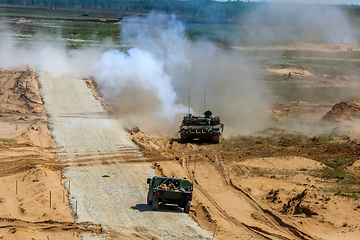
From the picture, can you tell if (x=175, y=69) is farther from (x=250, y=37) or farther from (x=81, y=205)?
(x=250, y=37)

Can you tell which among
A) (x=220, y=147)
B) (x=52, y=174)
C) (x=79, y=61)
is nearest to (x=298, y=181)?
(x=220, y=147)

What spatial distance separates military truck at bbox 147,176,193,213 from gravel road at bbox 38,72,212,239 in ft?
1.30

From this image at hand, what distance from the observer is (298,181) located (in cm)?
2209

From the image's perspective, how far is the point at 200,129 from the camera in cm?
2912

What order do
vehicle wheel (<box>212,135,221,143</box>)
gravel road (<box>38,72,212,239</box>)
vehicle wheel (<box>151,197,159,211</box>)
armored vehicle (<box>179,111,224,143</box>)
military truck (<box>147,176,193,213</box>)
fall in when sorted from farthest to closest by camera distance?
vehicle wheel (<box>212,135,221,143</box>) → armored vehicle (<box>179,111,224,143</box>) → vehicle wheel (<box>151,197,159,211</box>) → military truck (<box>147,176,193,213</box>) → gravel road (<box>38,72,212,239</box>)

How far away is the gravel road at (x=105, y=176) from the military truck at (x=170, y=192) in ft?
1.30

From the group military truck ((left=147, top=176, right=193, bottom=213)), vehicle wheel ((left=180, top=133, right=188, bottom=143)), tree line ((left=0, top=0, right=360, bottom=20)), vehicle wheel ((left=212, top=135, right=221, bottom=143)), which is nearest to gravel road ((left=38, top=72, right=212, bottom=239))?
military truck ((left=147, top=176, right=193, bottom=213))

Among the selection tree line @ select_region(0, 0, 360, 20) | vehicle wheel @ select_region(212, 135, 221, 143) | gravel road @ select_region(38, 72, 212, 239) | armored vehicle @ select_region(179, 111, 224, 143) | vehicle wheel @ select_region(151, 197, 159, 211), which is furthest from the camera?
tree line @ select_region(0, 0, 360, 20)

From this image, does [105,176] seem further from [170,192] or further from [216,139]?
[216,139]

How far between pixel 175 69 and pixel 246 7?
172 feet

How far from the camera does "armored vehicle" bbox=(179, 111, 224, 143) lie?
29.0 meters

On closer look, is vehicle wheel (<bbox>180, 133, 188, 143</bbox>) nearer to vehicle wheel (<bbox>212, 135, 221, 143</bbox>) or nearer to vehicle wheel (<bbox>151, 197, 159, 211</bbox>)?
vehicle wheel (<bbox>212, 135, 221, 143</bbox>)

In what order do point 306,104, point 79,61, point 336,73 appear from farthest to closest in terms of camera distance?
point 336,73, point 79,61, point 306,104

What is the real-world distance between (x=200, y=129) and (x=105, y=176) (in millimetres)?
8968
